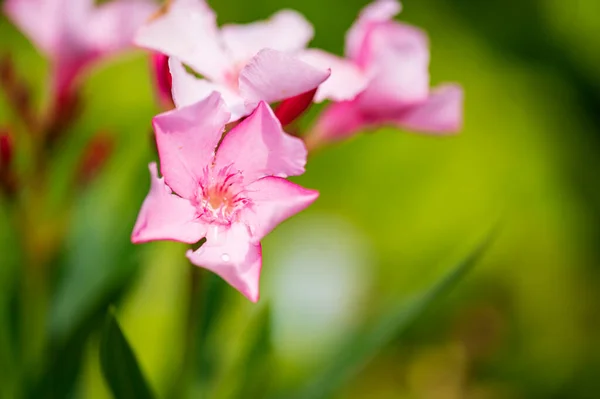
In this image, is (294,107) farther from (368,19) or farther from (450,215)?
(450,215)

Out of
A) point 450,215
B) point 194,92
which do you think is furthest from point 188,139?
point 450,215

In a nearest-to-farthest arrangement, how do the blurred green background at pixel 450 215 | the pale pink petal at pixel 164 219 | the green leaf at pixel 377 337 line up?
the pale pink petal at pixel 164 219 → the green leaf at pixel 377 337 → the blurred green background at pixel 450 215

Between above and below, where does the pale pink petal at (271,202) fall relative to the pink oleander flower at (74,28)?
above

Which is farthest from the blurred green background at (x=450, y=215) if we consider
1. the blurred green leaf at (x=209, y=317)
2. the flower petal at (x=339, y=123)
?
the flower petal at (x=339, y=123)

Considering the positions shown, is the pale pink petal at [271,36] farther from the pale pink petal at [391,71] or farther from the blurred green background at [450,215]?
the blurred green background at [450,215]

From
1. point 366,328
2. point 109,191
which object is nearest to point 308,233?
point 109,191

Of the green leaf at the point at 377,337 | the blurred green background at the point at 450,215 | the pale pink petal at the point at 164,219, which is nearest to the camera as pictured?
the pale pink petal at the point at 164,219

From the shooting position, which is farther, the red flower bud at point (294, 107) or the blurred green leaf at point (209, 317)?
the blurred green leaf at point (209, 317)

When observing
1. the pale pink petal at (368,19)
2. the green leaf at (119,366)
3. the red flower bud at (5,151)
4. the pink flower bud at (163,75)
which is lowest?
the green leaf at (119,366)
